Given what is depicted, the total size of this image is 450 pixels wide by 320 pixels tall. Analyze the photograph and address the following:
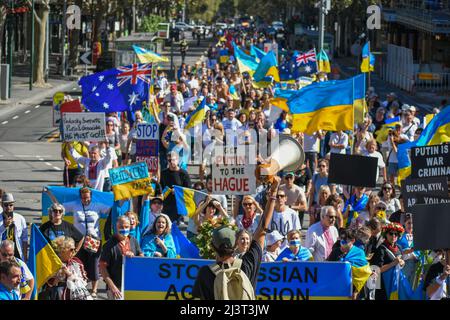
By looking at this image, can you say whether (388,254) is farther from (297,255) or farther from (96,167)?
(96,167)

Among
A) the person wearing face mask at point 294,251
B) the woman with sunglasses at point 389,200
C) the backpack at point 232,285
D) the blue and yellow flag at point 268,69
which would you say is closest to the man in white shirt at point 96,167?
the woman with sunglasses at point 389,200

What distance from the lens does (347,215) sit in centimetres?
1541

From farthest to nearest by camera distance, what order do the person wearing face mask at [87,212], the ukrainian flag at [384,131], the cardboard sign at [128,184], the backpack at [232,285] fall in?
the ukrainian flag at [384,131], the cardboard sign at [128,184], the person wearing face mask at [87,212], the backpack at [232,285]

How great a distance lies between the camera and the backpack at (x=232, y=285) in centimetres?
693

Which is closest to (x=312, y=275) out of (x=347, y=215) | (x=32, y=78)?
(x=347, y=215)

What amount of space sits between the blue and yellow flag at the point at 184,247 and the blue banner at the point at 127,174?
95.6 inches

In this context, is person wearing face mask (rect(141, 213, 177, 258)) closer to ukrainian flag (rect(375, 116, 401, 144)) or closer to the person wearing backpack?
the person wearing backpack

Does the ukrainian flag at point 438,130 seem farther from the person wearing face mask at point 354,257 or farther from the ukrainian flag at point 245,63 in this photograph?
the ukrainian flag at point 245,63

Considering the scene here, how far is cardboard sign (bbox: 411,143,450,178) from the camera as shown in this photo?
1285 cm

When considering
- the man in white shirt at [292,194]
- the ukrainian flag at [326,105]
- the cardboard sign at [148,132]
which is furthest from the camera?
the cardboard sign at [148,132]

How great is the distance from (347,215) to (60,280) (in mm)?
5624

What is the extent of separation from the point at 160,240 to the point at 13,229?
170cm

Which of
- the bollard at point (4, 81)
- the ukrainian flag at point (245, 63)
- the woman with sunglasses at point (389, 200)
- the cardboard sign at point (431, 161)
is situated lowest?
the bollard at point (4, 81)

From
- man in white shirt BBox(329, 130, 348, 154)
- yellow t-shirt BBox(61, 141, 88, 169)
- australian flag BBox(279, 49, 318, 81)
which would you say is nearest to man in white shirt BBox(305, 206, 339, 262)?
yellow t-shirt BBox(61, 141, 88, 169)
